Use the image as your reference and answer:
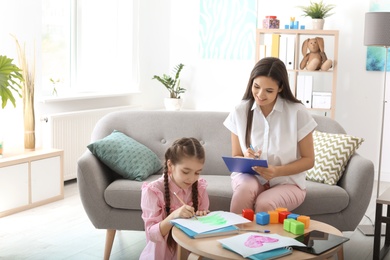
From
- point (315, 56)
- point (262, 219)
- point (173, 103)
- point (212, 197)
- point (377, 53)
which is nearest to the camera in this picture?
point (262, 219)

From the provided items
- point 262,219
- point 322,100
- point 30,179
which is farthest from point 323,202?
point 322,100

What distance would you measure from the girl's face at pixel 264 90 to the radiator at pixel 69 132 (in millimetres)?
2459

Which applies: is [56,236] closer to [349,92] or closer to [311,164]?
[311,164]

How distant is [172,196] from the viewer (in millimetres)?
2641

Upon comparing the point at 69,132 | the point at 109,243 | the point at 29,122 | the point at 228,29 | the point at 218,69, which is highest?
the point at 228,29

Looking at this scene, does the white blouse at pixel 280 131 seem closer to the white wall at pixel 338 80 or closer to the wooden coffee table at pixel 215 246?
the wooden coffee table at pixel 215 246

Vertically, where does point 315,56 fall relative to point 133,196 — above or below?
above

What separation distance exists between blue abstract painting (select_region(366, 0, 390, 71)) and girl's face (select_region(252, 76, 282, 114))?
3.10m

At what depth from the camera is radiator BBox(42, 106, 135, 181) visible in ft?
16.2

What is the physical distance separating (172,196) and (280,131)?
0.73 metres

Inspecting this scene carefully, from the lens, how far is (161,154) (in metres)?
3.62

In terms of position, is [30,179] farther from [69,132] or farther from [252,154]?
[252,154]

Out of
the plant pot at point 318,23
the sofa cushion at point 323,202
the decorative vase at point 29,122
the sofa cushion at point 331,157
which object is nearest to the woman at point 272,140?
the sofa cushion at point 323,202

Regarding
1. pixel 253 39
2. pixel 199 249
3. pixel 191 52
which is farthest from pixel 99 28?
pixel 199 249
